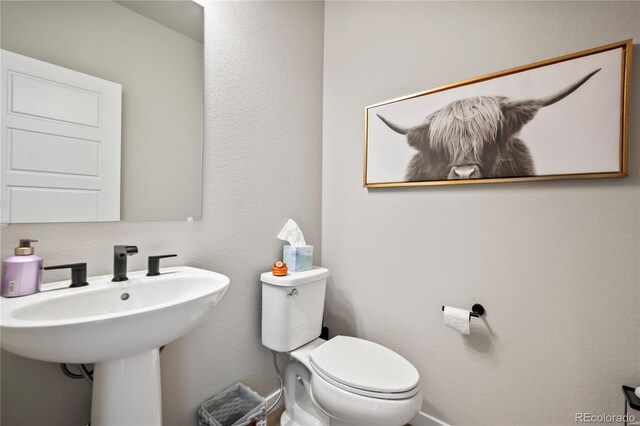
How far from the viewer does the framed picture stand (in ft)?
3.24

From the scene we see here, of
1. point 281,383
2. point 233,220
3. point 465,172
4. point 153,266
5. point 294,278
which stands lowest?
point 281,383

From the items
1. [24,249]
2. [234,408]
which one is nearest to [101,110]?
[24,249]

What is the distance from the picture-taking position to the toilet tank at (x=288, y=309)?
1.31m

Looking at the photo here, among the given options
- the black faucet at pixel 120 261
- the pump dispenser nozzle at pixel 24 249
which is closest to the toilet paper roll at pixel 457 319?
the black faucet at pixel 120 261

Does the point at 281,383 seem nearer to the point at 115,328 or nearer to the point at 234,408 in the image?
the point at 234,408

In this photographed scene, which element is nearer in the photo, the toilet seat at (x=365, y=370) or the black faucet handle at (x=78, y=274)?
the black faucet handle at (x=78, y=274)

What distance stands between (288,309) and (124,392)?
660mm

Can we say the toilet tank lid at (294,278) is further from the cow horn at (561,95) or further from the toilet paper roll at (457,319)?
the cow horn at (561,95)

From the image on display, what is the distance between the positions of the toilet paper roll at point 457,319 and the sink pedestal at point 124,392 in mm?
1147

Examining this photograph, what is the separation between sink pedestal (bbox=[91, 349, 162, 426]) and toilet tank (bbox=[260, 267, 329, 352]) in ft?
1.84

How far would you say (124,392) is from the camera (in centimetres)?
79

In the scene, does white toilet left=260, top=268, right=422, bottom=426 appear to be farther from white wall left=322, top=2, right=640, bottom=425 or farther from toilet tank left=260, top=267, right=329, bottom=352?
white wall left=322, top=2, right=640, bottom=425

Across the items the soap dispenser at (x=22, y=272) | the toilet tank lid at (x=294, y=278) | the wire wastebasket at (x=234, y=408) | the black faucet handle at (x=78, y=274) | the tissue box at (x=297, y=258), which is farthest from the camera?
the tissue box at (x=297, y=258)

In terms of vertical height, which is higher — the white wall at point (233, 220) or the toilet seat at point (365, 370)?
the white wall at point (233, 220)
